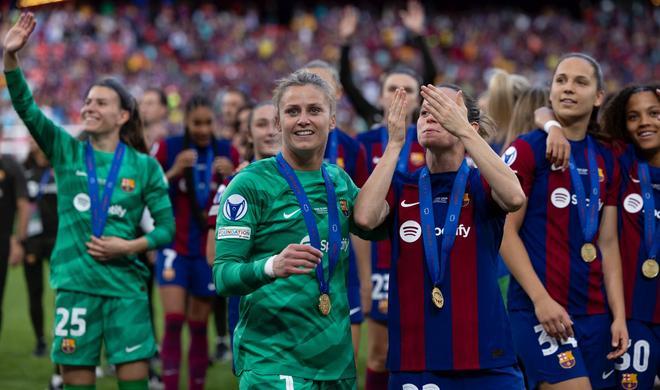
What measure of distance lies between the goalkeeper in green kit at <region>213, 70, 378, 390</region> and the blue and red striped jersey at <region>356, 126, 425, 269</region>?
2.50 meters

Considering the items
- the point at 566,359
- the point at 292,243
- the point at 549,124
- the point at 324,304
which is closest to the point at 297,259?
the point at 292,243

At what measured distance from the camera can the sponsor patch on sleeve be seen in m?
3.75

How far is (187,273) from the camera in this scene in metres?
7.15

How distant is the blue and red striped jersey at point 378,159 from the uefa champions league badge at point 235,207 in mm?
2697

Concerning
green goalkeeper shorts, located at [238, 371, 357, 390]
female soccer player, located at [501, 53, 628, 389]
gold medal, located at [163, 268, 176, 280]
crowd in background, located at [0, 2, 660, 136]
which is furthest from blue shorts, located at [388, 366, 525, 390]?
crowd in background, located at [0, 2, 660, 136]

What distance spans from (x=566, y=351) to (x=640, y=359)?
572mm

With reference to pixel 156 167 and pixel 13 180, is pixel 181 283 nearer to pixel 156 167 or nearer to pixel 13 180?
pixel 156 167

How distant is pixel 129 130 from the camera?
5.81m

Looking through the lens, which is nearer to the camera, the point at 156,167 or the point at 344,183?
the point at 344,183

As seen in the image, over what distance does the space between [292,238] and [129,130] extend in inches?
90.7

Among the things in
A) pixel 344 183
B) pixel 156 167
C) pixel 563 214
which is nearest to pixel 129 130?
pixel 156 167

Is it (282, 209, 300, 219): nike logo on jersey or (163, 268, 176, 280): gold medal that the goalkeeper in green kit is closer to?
(282, 209, 300, 219): nike logo on jersey

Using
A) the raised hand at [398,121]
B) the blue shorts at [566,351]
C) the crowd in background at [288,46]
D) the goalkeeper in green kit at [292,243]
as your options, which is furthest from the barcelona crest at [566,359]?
the crowd in background at [288,46]

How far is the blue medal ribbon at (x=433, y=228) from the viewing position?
154 inches
